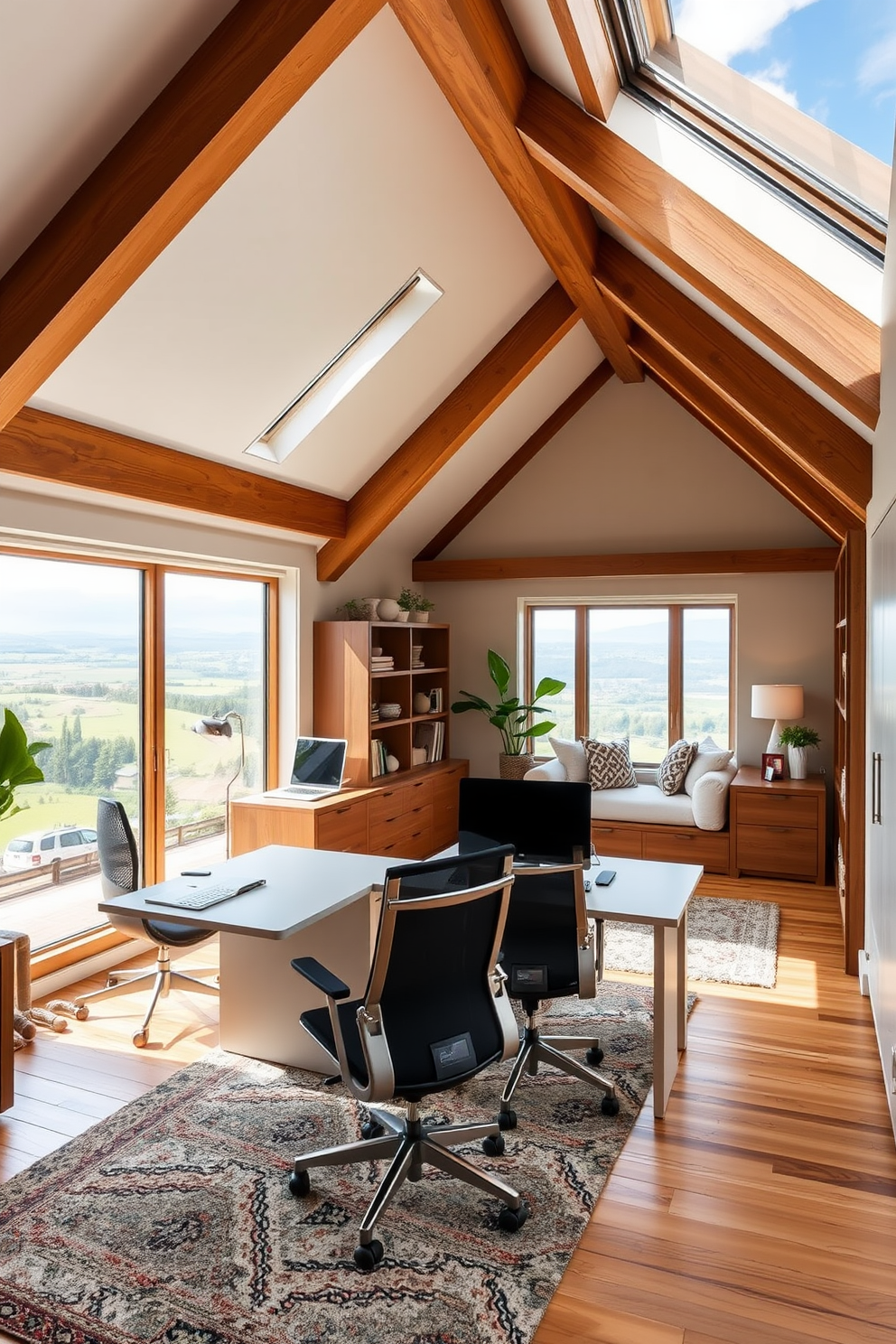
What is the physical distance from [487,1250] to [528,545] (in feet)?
19.1

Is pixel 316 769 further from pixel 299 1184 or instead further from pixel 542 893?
pixel 299 1184

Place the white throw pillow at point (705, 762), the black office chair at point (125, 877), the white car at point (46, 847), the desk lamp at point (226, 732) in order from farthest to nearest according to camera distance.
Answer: the white throw pillow at point (705, 762) < the desk lamp at point (226, 732) < the white car at point (46, 847) < the black office chair at point (125, 877)

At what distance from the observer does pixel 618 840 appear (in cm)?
660

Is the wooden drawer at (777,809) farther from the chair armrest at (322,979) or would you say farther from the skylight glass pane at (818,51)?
the skylight glass pane at (818,51)

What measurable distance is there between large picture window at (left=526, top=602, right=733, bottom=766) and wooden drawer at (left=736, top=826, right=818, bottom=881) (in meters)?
1.04

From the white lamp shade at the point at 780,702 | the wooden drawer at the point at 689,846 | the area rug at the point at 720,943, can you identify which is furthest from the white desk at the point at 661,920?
the white lamp shade at the point at 780,702

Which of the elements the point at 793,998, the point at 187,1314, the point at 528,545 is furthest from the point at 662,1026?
the point at 528,545

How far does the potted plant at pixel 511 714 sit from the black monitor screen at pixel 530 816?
397 cm

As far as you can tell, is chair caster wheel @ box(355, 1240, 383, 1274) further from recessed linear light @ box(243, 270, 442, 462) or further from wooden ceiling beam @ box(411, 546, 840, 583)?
wooden ceiling beam @ box(411, 546, 840, 583)

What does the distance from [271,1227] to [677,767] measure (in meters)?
4.81

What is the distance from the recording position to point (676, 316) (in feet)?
14.4

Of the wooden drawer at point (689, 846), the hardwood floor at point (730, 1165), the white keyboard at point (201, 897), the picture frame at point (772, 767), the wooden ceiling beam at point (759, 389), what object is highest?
the wooden ceiling beam at point (759, 389)

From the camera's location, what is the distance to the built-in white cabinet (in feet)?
9.31

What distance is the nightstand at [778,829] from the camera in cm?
616
